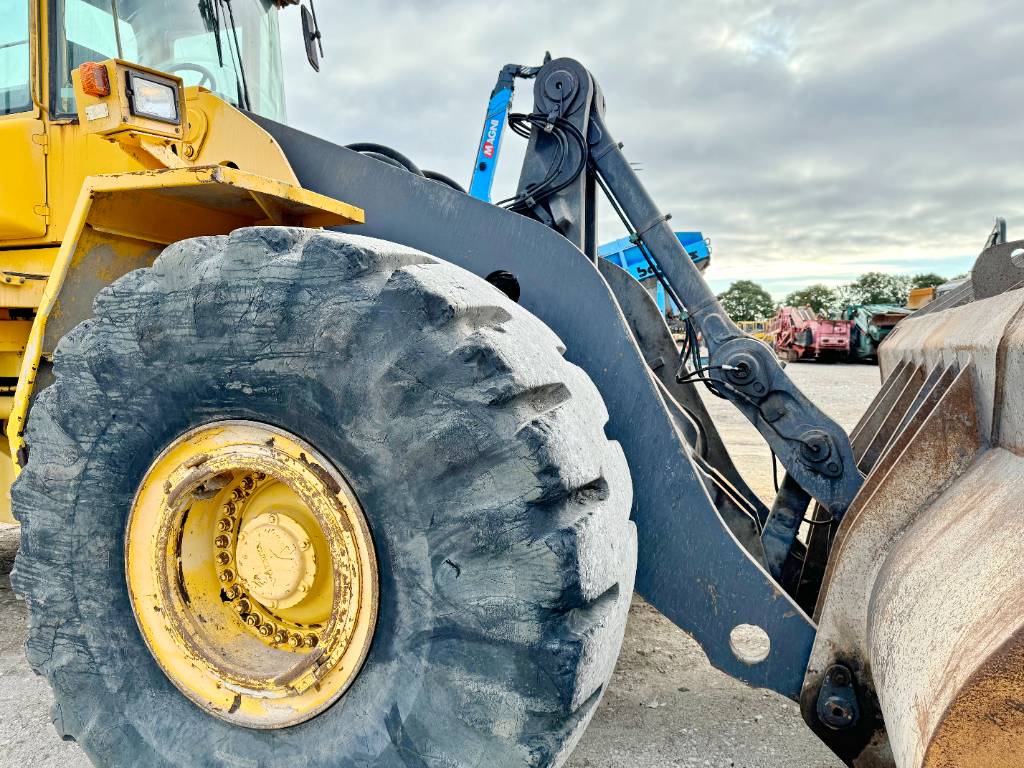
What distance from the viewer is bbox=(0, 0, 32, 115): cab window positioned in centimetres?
291

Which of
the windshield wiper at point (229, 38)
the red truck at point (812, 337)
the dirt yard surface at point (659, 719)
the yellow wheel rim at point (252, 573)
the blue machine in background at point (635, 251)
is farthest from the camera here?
the red truck at point (812, 337)

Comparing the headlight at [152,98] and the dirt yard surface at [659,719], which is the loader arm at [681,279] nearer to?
the dirt yard surface at [659,719]

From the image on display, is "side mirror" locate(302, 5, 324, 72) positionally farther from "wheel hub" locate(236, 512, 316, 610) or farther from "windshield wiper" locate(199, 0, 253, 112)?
"wheel hub" locate(236, 512, 316, 610)

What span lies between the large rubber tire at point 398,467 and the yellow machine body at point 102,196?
47 cm

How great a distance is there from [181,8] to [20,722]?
273cm

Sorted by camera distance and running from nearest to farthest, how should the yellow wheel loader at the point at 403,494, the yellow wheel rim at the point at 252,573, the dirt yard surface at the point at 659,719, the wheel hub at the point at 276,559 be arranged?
1. the yellow wheel loader at the point at 403,494
2. the yellow wheel rim at the point at 252,573
3. the wheel hub at the point at 276,559
4. the dirt yard surface at the point at 659,719

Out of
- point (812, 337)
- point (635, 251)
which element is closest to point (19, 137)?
point (635, 251)

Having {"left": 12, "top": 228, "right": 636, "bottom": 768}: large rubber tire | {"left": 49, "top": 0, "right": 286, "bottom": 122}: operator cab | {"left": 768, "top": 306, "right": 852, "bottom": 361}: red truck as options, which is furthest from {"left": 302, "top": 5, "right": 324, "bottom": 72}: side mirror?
{"left": 768, "top": 306, "right": 852, "bottom": 361}: red truck

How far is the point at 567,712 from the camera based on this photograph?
147 centimetres

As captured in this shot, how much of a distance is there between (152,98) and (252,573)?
1419 mm

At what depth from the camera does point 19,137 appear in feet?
9.43

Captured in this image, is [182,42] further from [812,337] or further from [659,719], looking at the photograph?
[812,337]

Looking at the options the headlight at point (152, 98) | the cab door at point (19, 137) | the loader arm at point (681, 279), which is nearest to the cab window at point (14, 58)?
the cab door at point (19, 137)

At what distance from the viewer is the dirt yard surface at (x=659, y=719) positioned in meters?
2.26
